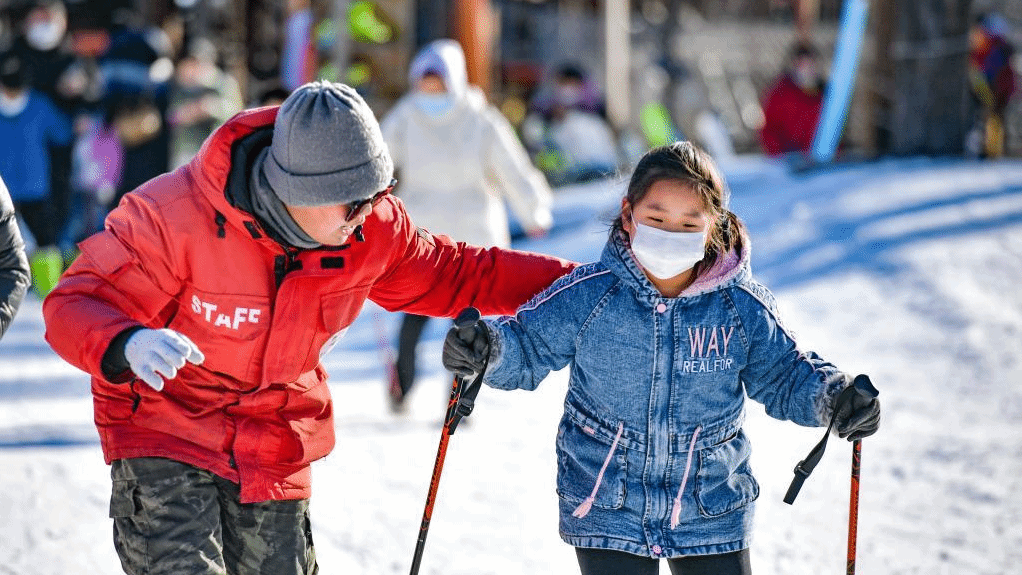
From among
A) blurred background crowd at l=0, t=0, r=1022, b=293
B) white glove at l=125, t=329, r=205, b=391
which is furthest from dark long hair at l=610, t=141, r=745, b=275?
blurred background crowd at l=0, t=0, r=1022, b=293

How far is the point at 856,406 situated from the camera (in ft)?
9.31

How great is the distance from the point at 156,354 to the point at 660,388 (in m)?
1.09

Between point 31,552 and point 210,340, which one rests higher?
point 210,340

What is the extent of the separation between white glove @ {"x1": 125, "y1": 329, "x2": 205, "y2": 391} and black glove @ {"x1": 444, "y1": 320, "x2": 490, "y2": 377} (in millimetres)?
595

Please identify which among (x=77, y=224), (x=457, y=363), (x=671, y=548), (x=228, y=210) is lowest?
(x=77, y=224)

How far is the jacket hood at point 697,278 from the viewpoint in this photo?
292cm

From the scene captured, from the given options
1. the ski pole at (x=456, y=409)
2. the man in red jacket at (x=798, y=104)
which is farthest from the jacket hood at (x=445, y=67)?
the man in red jacket at (x=798, y=104)

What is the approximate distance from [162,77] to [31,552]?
723 centimetres

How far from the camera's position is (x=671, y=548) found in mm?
2881

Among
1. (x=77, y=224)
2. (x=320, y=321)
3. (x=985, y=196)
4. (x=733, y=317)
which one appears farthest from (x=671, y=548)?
(x=77, y=224)

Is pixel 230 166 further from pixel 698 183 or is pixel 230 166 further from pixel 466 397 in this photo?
pixel 698 183

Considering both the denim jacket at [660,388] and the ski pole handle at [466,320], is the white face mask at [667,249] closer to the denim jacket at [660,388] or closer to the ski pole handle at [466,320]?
the denim jacket at [660,388]

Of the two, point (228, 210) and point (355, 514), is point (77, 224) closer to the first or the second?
point (355, 514)

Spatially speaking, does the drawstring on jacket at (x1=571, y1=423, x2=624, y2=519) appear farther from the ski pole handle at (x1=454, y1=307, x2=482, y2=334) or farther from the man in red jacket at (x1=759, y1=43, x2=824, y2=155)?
the man in red jacket at (x1=759, y1=43, x2=824, y2=155)
